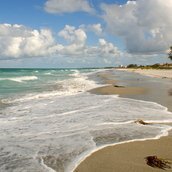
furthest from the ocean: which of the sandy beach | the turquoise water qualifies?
the turquoise water

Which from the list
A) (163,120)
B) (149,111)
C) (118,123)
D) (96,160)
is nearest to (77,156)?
(96,160)

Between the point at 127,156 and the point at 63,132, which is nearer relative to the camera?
the point at 127,156

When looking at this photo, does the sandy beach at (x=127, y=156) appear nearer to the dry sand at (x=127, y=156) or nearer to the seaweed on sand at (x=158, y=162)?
the dry sand at (x=127, y=156)

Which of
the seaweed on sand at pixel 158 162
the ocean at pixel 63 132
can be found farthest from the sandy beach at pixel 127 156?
the ocean at pixel 63 132

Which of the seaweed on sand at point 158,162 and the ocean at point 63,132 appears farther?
the ocean at point 63,132

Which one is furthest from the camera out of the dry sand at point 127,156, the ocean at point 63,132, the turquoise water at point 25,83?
the turquoise water at point 25,83

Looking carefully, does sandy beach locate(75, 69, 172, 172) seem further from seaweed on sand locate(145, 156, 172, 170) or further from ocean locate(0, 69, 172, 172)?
ocean locate(0, 69, 172, 172)

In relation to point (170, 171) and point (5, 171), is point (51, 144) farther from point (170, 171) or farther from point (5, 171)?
point (170, 171)

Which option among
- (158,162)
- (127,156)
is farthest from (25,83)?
(158,162)

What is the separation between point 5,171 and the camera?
6004 millimetres

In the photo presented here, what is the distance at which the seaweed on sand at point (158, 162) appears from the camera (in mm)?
6176

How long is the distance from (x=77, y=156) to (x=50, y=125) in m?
3.88

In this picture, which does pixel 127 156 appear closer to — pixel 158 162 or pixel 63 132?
pixel 158 162

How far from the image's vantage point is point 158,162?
20.7 ft
